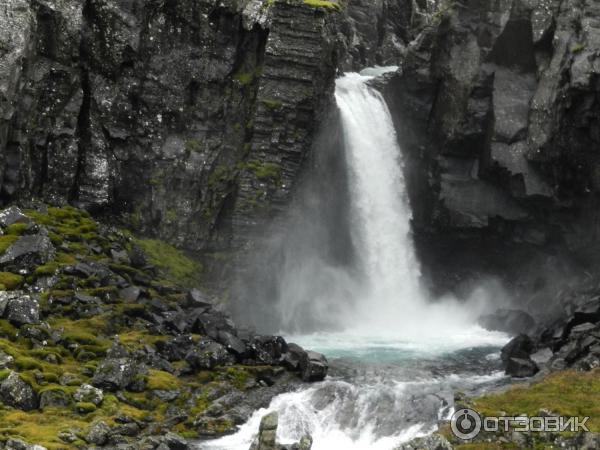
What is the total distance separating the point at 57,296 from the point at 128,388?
9721mm

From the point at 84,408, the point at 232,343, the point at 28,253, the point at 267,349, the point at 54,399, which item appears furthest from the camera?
the point at 28,253

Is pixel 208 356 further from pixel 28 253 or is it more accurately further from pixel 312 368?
pixel 28 253

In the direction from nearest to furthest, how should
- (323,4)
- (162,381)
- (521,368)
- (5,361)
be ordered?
(5,361), (162,381), (521,368), (323,4)

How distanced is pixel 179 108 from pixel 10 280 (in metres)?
23.5

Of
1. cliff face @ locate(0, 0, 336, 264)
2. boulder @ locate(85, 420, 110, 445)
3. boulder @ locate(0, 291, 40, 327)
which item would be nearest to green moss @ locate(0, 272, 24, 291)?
boulder @ locate(0, 291, 40, 327)

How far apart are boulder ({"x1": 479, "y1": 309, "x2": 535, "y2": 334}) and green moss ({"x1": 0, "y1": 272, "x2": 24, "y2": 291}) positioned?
37599 mm

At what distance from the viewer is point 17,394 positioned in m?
30.6

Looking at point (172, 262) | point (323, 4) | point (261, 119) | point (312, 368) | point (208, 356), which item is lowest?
point (208, 356)

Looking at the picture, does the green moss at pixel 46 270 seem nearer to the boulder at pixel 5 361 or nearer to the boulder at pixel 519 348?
the boulder at pixel 5 361

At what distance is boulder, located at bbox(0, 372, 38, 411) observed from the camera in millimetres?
30438

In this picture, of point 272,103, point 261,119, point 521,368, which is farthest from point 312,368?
point 272,103

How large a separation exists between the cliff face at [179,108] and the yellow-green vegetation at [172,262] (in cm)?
135

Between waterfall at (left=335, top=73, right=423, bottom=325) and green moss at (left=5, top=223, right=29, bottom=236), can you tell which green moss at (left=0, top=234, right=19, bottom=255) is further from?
waterfall at (left=335, top=73, right=423, bottom=325)

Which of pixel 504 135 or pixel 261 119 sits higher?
pixel 504 135
